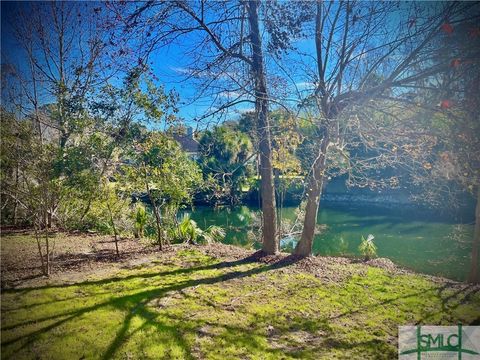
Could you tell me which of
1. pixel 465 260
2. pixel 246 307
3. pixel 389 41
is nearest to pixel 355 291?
pixel 246 307

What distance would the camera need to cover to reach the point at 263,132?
5094 millimetres

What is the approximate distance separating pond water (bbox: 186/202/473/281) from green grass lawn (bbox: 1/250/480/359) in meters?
4.39

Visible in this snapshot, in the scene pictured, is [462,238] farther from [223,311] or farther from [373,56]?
[223,311]

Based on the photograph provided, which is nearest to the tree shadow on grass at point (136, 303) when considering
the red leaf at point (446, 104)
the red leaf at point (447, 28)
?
the red leaf at point (446, 104)

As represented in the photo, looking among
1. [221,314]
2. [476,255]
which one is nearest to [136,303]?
[221,314]

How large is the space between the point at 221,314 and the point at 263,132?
3038 mm

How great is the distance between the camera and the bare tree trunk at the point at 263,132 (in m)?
4.85

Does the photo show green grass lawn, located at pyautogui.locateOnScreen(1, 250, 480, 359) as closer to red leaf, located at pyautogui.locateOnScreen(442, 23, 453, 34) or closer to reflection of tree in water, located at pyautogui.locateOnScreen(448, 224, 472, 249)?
red leaf, located at pyautogui.locateOnScreen(442, 23, 453, 34)

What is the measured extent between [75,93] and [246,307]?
204 inches

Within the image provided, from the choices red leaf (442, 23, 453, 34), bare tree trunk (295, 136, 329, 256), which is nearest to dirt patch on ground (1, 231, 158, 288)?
bare tree trunk (295, 136, 329, 256)

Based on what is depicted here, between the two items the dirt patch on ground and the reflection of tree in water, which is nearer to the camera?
Result: the dirt patch on ground

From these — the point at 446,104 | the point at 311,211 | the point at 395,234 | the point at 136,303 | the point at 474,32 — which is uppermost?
the point at 474,32

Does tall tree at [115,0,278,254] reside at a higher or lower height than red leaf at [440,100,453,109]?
higher

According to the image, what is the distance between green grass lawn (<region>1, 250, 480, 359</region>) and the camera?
283 centimetres
